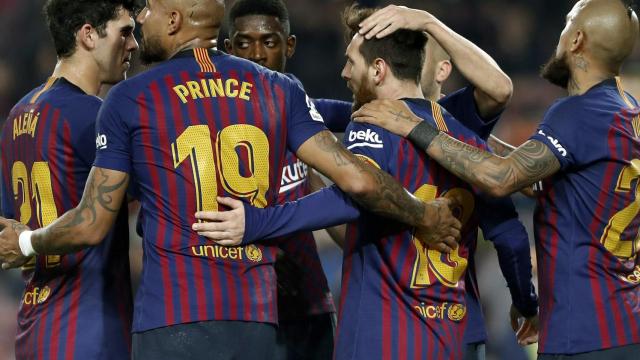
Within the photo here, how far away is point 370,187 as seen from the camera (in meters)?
4.30

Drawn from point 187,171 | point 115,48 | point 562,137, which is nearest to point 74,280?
point 187,171

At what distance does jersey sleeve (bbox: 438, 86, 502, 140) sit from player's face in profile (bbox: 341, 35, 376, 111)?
1.92 ft

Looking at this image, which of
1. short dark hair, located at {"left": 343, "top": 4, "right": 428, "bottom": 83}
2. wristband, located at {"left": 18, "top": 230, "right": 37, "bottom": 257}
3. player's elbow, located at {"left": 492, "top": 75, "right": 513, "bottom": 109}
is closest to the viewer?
wristband, located at {"left": 18, "top": 230, "right": 37, "bottom": 257}

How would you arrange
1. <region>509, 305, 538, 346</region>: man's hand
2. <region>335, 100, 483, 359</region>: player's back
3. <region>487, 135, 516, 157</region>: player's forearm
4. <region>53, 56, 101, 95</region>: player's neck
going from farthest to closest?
<region>487, 135, 516, 157</region>: player's forearm, <region>509, 305, 538, 346</region>: man's hand, <region>53, 56, 101, 95</region>: player's neck, <region>335, 100, 483, 359</region>: player's back

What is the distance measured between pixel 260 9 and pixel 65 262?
2.10 meters

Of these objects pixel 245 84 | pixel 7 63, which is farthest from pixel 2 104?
pixel 245 84

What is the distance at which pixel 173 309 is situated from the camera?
4.18 m

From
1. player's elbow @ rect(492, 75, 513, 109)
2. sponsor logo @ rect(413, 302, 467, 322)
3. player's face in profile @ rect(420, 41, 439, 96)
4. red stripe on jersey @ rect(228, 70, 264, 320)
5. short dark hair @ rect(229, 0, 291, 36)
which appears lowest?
sponsor logo @ rect(413, 302, 467, 322)

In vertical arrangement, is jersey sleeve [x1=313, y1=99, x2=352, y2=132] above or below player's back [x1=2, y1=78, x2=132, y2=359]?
above

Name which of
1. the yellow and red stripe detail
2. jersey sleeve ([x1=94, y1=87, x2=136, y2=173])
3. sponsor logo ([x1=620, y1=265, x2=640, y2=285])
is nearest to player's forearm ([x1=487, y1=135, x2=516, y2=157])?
sponsor logo ([x1=620, y1=265, x2=640, y2=285])

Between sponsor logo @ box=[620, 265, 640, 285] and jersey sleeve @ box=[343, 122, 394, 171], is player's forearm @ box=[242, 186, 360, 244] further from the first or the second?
sponsor logo @ box=[620, 265, 640, 285]

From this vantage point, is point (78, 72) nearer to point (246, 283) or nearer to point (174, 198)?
point (174, 198)

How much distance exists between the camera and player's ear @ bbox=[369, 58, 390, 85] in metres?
4.71

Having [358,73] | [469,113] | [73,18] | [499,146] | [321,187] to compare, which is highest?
[73,18]
